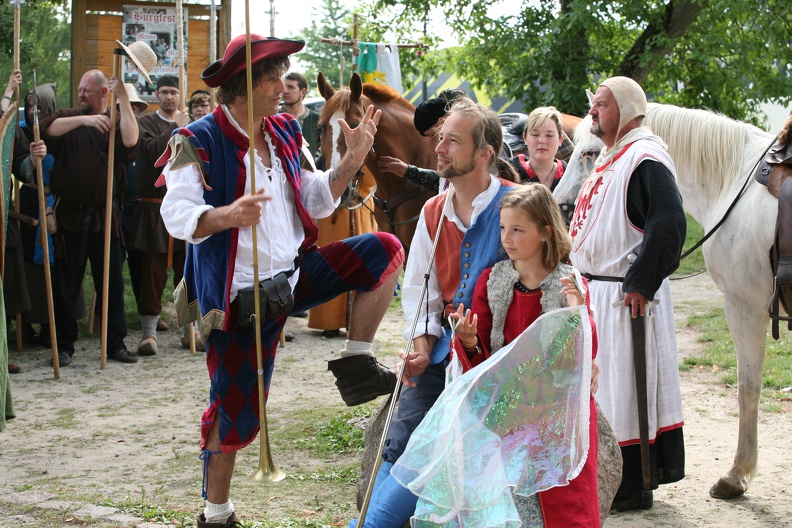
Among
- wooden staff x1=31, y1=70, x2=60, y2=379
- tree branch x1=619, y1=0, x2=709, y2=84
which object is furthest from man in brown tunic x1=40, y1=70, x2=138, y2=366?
tree branch x1=619, y1=0, x2=709, y2=84

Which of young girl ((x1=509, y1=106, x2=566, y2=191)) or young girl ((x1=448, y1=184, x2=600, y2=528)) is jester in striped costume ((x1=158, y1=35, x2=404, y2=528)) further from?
young girl ((x1=509, y1=106, x2=566, y2=191))

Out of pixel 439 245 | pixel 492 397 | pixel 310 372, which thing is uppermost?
pixel 439 245

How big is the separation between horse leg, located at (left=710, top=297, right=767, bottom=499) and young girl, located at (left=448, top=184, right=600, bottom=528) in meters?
1.93

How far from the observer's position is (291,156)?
3924 mm

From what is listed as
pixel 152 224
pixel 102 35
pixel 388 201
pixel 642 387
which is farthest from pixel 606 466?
pixel 102 35

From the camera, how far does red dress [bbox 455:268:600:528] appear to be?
3025 mm

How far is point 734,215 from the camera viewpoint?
4840mm

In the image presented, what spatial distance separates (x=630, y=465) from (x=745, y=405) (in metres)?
0.86

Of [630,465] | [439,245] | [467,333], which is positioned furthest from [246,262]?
[630,465]

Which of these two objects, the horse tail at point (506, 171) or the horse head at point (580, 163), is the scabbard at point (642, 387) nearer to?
the horse head at point (580, 163)

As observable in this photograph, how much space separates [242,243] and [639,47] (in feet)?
32.9

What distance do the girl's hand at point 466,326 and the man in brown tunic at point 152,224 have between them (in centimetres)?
582

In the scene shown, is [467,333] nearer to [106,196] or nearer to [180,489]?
[180,489]

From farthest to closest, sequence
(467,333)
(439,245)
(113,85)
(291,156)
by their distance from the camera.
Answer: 1. (113,85)
2. (291,156)
3. (439,245)
4. (467,333)
